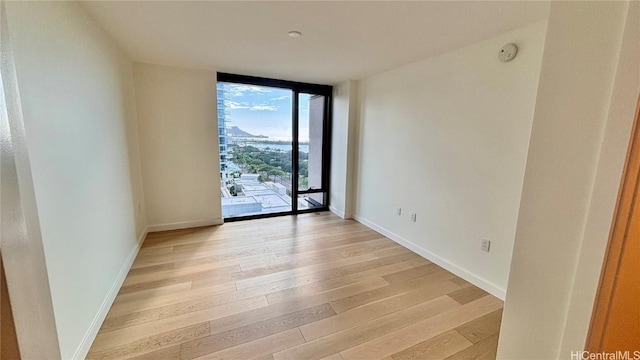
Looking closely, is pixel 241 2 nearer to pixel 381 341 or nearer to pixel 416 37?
pixel 416 37

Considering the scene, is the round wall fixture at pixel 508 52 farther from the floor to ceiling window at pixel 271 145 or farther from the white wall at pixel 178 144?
the white wall at pixel 178 144

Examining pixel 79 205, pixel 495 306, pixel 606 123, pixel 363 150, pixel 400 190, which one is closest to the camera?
pixel 606 123

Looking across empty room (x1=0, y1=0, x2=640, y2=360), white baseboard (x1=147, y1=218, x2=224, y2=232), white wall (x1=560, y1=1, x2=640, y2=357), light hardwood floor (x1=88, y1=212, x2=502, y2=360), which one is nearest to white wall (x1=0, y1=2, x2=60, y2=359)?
empty room (x1=0, y1=0, x2=640, y2=360)

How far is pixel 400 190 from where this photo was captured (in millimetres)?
3270

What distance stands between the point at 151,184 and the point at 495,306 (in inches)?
157

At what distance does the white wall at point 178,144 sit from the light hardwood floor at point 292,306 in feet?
1.89

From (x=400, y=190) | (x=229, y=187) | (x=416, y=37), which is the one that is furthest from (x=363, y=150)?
(x=229, y=187)

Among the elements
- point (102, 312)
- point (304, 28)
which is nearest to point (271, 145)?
point (304, 28)

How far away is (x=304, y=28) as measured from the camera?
80.7 inches

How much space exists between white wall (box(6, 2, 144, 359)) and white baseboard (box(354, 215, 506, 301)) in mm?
2949

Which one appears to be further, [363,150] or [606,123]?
[363,150]

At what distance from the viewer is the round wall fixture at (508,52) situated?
6.56 feet

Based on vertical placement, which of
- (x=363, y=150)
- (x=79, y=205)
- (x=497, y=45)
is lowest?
(x=79, y=205)

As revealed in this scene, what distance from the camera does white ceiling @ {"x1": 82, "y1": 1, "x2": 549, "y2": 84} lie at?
172 centimetres
